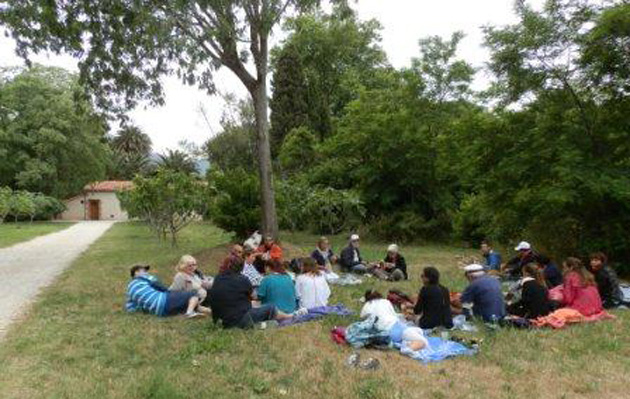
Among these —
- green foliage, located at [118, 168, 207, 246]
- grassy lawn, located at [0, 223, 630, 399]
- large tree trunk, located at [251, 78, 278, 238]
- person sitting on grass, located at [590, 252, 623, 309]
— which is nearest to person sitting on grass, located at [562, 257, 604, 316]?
grassy lawn, located at [0, 223, 630, 399]

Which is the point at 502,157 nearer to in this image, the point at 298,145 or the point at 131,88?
the point at 131,88

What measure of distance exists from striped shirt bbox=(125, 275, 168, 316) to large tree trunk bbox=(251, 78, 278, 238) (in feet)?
25.1

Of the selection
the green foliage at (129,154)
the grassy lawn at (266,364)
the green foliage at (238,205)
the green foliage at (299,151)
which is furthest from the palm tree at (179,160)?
the grassy lawn at (266,364)

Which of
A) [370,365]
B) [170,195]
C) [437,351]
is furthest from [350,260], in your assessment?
[170,195]

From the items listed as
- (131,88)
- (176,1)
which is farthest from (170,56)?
(131,88)

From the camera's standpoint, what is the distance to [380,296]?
28.5 ft

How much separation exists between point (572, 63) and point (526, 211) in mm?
3720

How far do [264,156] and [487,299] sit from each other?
10138 mm

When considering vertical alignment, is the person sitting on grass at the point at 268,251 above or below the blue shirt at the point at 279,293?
above

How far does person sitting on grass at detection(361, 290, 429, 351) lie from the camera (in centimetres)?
773

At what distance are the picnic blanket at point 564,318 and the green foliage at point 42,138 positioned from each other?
5011 centimetres

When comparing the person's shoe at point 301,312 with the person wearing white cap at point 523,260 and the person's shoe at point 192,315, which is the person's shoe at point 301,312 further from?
the person wearing white cap at point 523,260

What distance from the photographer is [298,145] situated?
3525cm

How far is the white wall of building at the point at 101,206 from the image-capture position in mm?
69188
